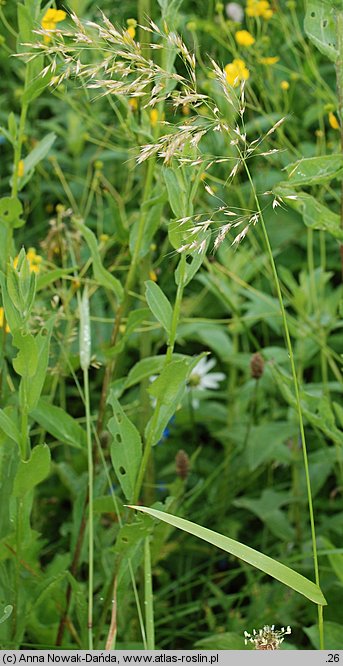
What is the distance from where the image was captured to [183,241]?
943mm

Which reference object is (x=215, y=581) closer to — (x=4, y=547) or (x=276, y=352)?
(x=276, y=352)

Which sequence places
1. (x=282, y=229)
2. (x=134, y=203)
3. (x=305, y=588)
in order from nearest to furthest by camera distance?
(x=305, y=588)
(x=282, y=229)
(x=134, y=203)

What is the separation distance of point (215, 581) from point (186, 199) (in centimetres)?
93

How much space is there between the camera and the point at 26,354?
3.04 ft

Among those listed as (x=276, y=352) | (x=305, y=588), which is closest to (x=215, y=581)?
(x=276, y=352)

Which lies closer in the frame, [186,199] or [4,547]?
[186,199]

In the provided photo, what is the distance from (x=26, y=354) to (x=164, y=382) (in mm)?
151

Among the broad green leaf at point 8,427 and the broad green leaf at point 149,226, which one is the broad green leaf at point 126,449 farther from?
the broad green leaf at point 149,226

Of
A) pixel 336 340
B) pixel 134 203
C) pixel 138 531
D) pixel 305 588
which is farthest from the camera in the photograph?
pixel 134 203

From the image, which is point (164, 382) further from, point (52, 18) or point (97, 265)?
point (52, 18)

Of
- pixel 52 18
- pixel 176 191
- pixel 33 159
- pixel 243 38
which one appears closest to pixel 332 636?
pixel 176 191

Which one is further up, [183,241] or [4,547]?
[183,241]

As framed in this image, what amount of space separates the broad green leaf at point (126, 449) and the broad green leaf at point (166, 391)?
19mm

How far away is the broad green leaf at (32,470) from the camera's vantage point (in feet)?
3.19
